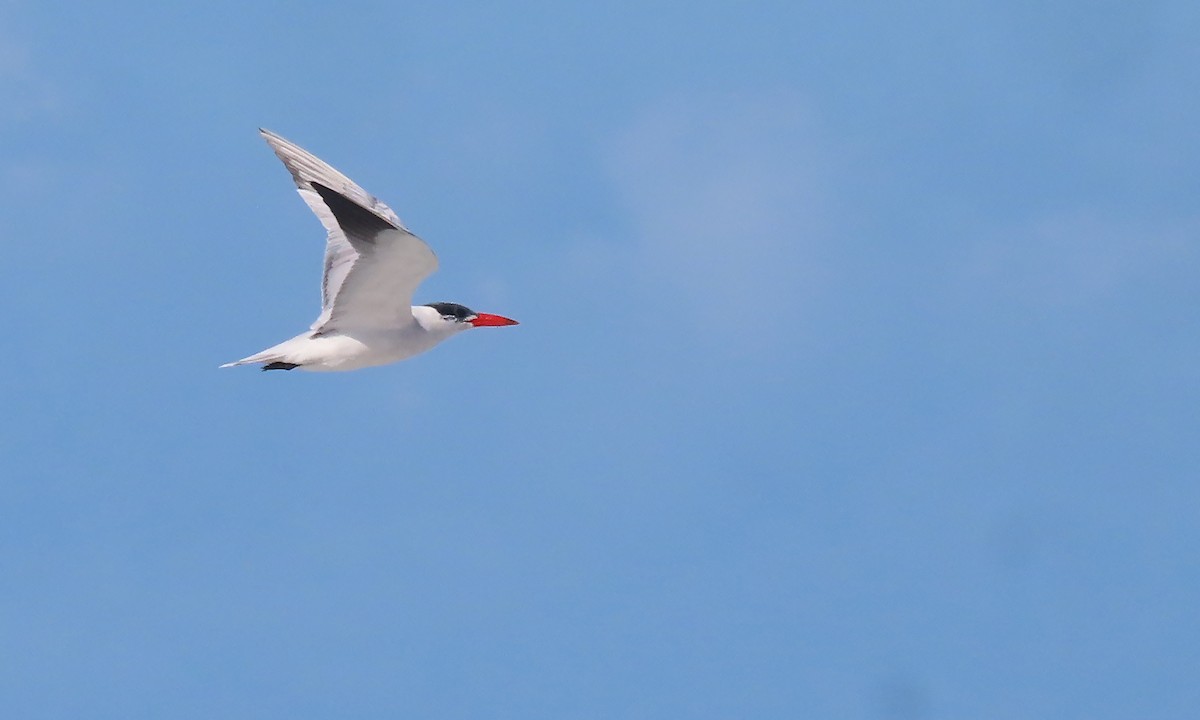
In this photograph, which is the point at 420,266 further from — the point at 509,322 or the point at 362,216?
the point at 509,322

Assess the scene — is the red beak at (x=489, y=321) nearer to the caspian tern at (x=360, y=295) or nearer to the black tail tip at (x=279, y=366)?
the caspian tern at (x=360, y=295)

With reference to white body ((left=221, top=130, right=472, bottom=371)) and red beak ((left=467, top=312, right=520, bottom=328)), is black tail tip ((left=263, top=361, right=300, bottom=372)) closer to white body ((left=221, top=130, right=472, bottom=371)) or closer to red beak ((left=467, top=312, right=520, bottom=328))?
white body ((left=221, top=130, right=472, bottom=371))

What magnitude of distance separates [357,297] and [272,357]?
119 cm

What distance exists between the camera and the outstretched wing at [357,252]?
20.0 meters

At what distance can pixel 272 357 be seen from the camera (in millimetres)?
21281

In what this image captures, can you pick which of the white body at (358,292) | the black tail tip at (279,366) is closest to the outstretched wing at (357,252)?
the white body at (358,292)

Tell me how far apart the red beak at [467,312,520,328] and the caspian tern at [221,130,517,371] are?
0.44 feet

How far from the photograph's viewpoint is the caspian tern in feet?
66.9

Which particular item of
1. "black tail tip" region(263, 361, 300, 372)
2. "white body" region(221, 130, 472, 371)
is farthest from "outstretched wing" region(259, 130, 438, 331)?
"black tail tip" region(263, 361, 300, 372)

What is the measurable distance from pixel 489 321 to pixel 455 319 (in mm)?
619

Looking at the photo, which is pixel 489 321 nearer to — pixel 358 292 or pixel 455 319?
pixel 455 319

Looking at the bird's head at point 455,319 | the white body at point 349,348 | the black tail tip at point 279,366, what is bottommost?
the black tail tip at point 279,366

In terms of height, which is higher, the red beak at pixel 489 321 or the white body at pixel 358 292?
the red beak at pixel 489 321

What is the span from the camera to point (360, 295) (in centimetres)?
2127
